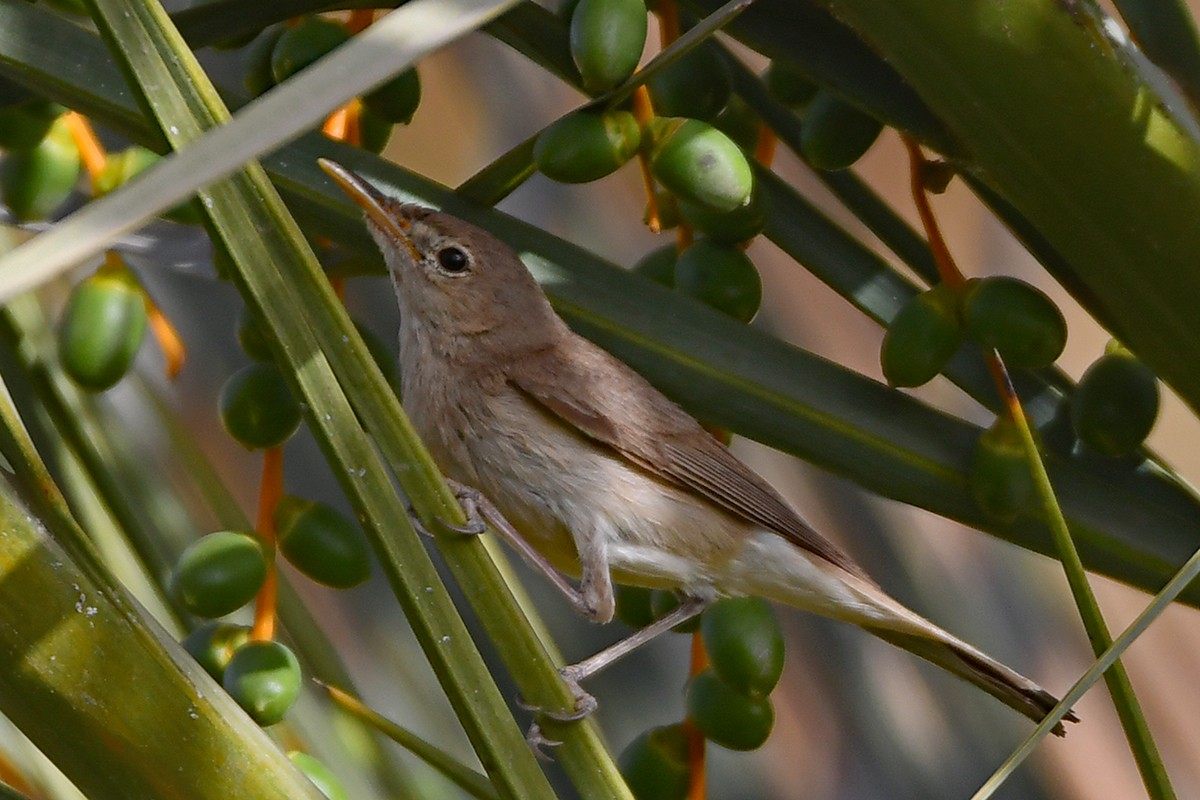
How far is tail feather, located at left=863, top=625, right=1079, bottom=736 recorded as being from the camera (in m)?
1.19

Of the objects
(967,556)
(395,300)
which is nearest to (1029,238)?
(967,556)

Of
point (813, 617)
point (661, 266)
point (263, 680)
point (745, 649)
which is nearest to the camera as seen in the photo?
point (263, 680)

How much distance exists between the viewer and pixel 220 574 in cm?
87

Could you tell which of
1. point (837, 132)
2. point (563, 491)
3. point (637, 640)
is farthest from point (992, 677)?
point (837, 132)

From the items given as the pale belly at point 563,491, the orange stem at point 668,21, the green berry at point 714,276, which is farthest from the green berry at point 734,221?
the pale belly at point 563,491

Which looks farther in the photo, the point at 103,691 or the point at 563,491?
the point at 563,491

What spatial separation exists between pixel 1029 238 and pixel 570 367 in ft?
1.64

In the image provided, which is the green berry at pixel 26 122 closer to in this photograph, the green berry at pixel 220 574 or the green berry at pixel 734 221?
the green berry at pixel 220 574

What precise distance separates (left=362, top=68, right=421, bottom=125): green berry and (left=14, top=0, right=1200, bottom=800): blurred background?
0.36 m

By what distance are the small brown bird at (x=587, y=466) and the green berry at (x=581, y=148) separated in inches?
11.5

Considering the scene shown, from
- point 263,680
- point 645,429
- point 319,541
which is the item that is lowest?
point 263,680

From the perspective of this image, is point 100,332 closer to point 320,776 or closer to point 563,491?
point 320,776

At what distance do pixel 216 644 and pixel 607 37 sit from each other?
0.47 metres

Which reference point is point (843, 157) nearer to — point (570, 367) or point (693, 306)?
point (693, 306)
